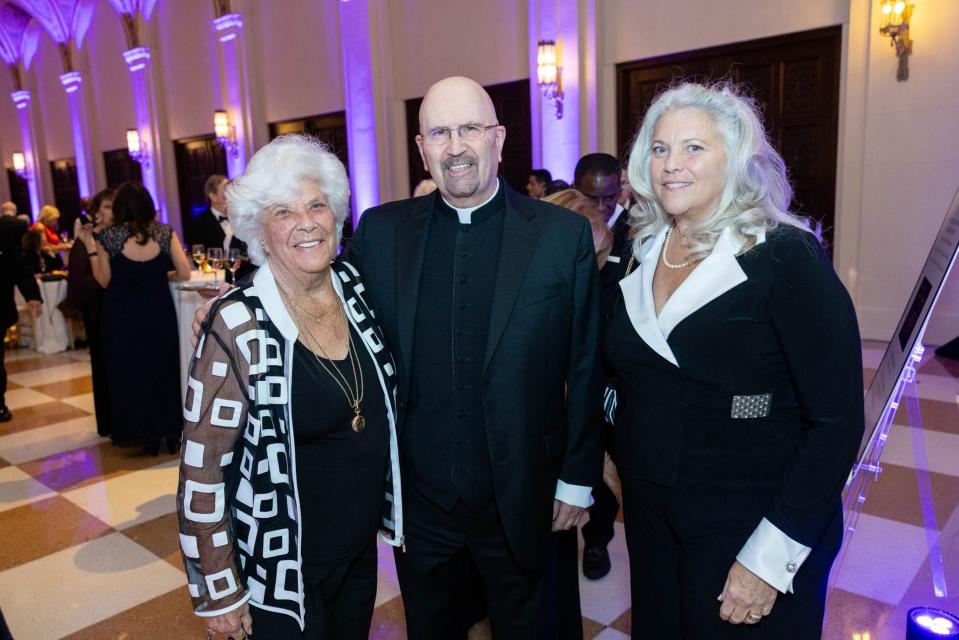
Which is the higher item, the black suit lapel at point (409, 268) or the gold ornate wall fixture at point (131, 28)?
the gold ornate wall fixture at point (131, 28)

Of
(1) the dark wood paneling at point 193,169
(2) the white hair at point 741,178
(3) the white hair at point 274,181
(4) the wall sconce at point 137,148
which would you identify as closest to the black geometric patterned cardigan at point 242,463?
(3) the white hair at point 274,181

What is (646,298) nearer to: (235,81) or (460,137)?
(460,137)

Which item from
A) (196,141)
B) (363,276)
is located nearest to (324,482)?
(363,276)

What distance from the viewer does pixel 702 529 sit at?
1.45 m

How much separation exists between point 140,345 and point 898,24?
6.01m

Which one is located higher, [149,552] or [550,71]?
[550,71]

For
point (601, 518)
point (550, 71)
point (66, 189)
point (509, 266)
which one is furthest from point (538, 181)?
point (66, 189)

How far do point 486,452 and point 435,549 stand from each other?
0.29 meters

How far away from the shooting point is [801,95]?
6.44m

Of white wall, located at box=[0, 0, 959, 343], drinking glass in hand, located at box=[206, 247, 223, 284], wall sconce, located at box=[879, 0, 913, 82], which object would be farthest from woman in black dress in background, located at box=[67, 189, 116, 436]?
wall sconce, located at box=[879, 0, 913, 82]

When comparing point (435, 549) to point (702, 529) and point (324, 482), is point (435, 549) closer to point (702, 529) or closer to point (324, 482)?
point (324, 482)

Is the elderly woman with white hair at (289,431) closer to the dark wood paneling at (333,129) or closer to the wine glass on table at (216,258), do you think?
the wine glass on table at (216,258)

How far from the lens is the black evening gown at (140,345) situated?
4.32 metres

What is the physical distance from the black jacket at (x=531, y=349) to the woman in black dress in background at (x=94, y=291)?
337 centimetres
